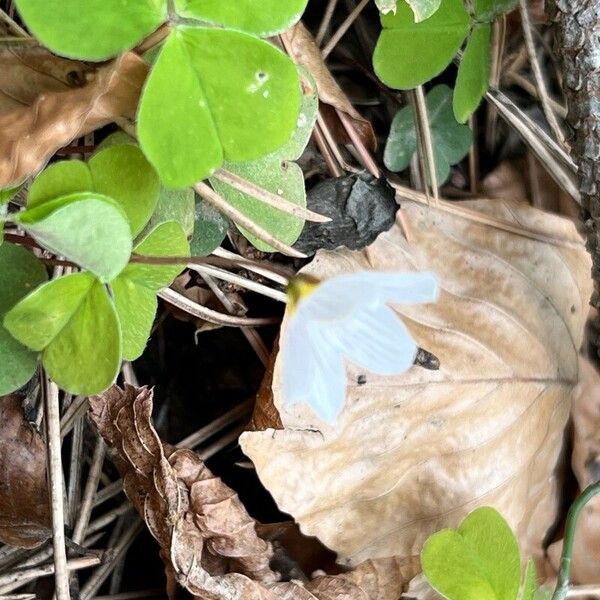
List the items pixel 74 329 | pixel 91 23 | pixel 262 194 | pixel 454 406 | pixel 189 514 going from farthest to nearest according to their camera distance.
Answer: pixel 454 406 → pixel 189 514 → pixel 262 194 → pixel 74 329 → pixel 91 23

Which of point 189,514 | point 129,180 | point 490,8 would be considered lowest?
point 189,514

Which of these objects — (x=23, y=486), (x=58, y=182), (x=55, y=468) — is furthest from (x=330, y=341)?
(x=23, y=486)

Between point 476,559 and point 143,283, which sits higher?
point 143,283

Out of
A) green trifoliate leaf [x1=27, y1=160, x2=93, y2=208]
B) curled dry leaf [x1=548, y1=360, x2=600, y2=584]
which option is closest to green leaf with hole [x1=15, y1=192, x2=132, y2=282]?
green trifoliate leaf [x1=27, y1=160, x2=93, y2=208]

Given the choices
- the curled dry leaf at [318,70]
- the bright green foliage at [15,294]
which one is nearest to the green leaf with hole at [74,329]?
the bright green foliage at [15,294]

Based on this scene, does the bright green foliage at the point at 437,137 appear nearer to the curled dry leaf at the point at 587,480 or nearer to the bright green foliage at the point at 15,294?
the curled dry leaf at the point at 587,480

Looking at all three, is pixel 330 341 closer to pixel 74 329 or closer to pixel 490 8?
pixel 74 329

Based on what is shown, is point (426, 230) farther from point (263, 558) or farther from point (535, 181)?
point (263, 558)

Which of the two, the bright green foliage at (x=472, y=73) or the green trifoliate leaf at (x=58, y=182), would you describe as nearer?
the green trifoliate leaf at (x=58, y=182)
